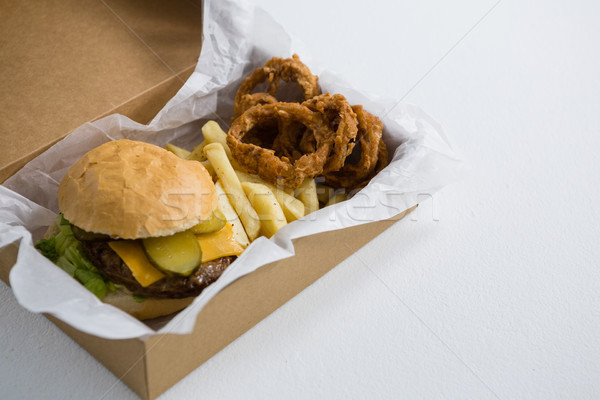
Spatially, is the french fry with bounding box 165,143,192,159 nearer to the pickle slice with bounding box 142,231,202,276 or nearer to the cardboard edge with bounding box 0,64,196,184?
the cardboard edge with bounding box 0,64,196,184

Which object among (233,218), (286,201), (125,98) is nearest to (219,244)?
(233,218)

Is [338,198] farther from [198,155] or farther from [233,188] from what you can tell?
[198,155]

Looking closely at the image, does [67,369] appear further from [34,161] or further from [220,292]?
[34,161]

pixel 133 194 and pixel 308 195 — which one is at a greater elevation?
pixel 308 195

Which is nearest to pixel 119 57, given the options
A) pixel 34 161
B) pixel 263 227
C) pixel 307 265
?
pixel 34 161

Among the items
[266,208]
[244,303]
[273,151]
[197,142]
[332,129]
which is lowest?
[197,142]
